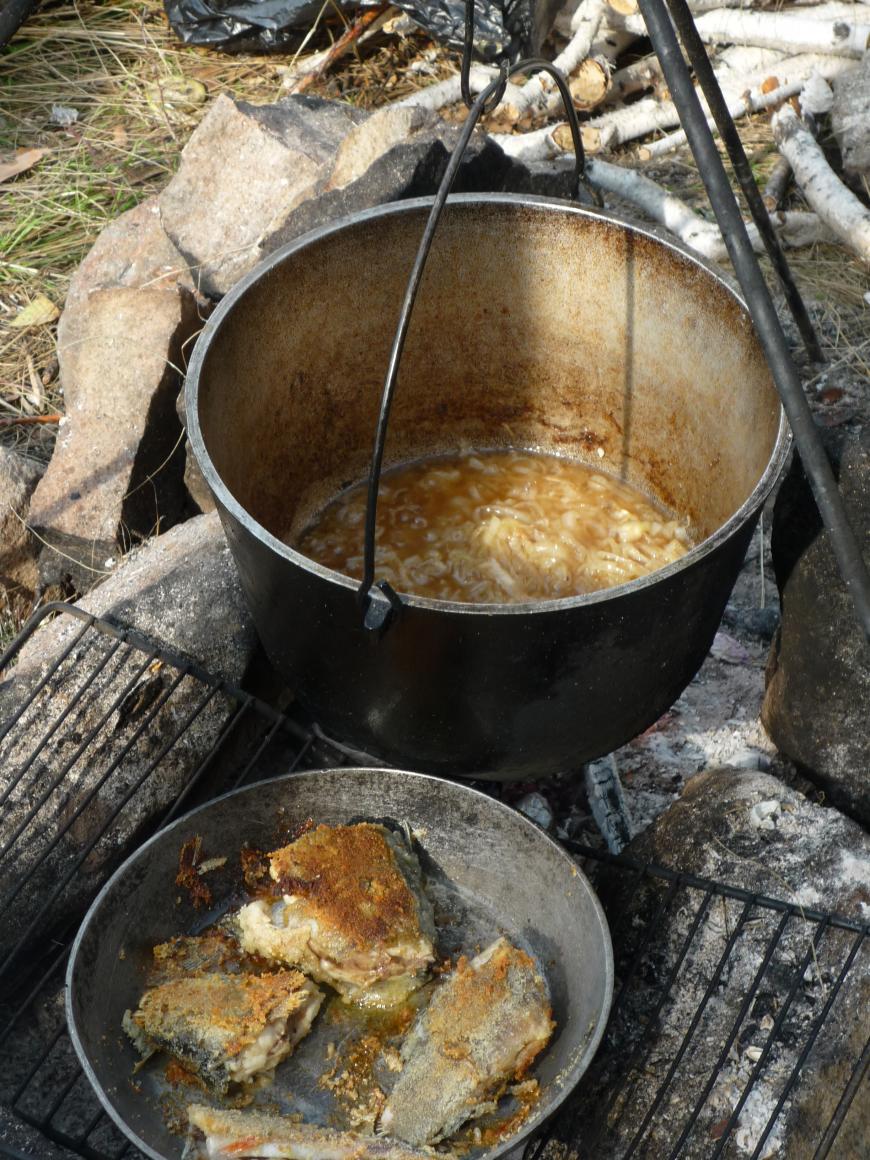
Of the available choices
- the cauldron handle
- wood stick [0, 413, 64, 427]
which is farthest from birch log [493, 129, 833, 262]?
the cauldron handle

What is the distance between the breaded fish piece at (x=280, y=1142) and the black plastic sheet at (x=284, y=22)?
4816mm

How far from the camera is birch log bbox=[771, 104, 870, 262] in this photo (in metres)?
4.91

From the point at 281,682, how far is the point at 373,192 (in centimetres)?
169

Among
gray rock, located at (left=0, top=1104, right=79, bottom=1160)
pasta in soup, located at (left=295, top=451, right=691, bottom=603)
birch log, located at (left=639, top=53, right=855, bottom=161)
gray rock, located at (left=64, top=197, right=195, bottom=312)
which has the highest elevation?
birch log, located at (left=639, top=53, right=855, bottom=161)

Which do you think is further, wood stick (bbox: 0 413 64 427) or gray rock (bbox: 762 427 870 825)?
wood stick (bbox: 0 413 64 427)

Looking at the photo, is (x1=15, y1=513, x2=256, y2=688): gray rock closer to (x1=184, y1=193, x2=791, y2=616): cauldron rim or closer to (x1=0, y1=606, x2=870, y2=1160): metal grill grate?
(x1=0, y1=606, x2=870, y2=1160): metal grill grate

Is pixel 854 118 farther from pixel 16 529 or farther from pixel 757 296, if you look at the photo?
pixel 16 529

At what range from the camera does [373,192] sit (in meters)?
4.09

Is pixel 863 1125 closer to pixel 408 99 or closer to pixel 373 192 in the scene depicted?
pixel 373 192

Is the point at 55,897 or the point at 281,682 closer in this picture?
the point at 55,897

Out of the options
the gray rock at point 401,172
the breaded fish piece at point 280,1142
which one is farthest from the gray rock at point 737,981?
the gray rock at point 401,172

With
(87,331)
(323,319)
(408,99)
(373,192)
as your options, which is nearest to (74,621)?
(323,319)

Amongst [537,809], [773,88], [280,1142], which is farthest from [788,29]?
[280,1142]

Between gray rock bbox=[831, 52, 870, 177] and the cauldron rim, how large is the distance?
2.45 meters
